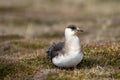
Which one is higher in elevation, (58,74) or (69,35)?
(69,35)

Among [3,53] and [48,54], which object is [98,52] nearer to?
[48,54]

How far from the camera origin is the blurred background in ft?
145

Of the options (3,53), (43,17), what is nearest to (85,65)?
(3,53)

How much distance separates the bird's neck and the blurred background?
20483 mm

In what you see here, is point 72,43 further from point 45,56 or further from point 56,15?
point 56,15

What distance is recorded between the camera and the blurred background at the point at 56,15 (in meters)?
44.3

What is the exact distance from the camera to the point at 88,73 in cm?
1698

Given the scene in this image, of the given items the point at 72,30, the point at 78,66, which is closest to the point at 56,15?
the point at 78,66

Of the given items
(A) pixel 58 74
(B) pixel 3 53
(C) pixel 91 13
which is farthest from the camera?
(C) pixel 91 13

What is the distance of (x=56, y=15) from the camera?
63.9 meters

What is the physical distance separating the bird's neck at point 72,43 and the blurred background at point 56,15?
20.5 metres

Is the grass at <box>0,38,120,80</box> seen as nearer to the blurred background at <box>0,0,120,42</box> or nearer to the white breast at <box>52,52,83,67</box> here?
the white breast at <box>52,52,83,67</box>

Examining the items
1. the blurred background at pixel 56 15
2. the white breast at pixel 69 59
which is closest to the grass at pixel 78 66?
the white breast at pixel 69 59

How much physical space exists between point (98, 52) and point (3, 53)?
259 inches
